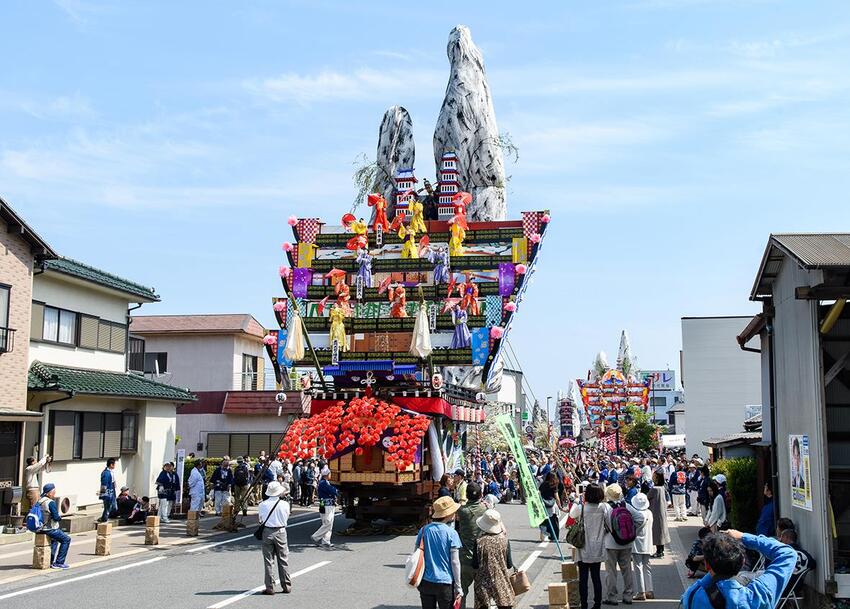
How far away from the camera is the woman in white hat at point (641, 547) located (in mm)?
12859

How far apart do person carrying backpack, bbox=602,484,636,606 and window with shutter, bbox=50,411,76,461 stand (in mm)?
15794

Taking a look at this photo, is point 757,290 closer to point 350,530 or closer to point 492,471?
point 350,530

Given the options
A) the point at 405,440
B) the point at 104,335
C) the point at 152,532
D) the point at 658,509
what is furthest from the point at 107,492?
the point at 658,509

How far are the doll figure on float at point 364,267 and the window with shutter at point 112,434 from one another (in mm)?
8292

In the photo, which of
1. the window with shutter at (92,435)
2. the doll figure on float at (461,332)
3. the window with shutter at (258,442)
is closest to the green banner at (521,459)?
the doll figure on float at (461,332)

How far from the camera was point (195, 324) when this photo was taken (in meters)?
40.7

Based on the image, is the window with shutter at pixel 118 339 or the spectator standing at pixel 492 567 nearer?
the spectator standing at pixel 492 567

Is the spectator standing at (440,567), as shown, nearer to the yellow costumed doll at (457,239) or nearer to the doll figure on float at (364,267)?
the doll figure on float at (364,267)

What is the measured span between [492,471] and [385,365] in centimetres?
1510

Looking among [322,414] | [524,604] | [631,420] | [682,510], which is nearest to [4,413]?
[322,414]

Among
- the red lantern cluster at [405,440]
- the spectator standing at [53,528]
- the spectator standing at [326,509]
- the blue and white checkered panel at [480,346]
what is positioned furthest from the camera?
the blue and white checkered panel at [480,346]

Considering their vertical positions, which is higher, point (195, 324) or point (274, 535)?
point (195, 324)

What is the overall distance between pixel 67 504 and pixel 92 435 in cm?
257

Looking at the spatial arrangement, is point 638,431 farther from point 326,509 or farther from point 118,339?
point 326,509
